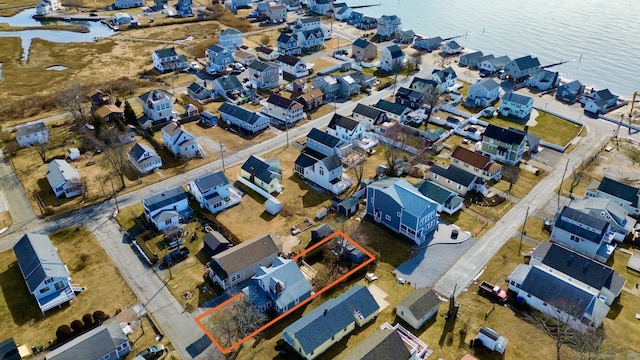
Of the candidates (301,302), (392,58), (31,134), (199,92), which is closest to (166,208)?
(301,302)

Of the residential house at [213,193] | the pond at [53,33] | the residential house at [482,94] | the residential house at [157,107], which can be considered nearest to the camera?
the residential house at [213,193]

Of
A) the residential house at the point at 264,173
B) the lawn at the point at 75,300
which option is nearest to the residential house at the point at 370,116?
the residential house at the point at 264,173

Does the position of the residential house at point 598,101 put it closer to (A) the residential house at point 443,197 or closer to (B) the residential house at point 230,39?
(A) the residential house at point 443,197

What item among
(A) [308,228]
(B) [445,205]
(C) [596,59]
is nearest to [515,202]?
(B) [445,205]

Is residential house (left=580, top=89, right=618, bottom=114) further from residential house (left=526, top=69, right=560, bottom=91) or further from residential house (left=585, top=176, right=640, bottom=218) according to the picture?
residential house (left=585, top=176, right=640, bottom=218)

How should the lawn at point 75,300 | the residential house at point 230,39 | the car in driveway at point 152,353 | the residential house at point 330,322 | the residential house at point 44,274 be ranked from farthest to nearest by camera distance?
the residential house at point 230,39
the residential house at point 44,274
the lawn at point 75,300
the car in driveway at point 152,353
the residential house at point 330,322

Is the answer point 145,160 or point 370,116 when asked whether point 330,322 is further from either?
point 370,116

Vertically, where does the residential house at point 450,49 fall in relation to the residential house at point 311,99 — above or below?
above

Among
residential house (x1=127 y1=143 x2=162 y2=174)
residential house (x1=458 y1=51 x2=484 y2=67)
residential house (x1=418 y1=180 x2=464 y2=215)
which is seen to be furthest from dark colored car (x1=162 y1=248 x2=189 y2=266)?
residential house (x1=458 y1=51 x2=484 y2=67)
